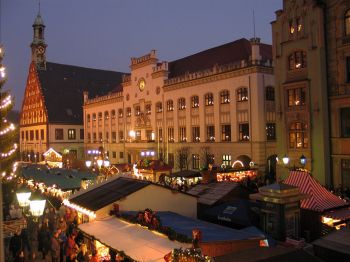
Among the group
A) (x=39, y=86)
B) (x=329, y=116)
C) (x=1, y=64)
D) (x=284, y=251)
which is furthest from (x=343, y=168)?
(x=39, y=86)

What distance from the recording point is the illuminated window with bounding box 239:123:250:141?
36594mm

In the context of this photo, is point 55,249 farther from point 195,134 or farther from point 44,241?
point 195,134

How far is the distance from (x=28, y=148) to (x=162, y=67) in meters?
40.7

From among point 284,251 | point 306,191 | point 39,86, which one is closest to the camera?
point 284,251

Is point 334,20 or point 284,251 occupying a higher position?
point 334,20

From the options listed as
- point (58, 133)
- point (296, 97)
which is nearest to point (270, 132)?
point (296, 97)

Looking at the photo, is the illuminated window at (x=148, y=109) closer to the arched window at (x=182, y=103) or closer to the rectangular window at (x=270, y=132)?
the arched window at (x=182, y=103)

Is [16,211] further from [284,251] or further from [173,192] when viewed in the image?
[284,251]

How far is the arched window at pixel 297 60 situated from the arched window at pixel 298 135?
157 inches

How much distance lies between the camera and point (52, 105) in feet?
228

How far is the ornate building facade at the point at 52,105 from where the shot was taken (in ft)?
226

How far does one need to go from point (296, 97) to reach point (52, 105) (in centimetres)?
5149

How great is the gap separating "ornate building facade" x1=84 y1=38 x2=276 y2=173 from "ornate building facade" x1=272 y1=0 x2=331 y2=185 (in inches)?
250

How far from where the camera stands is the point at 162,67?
4594cm
